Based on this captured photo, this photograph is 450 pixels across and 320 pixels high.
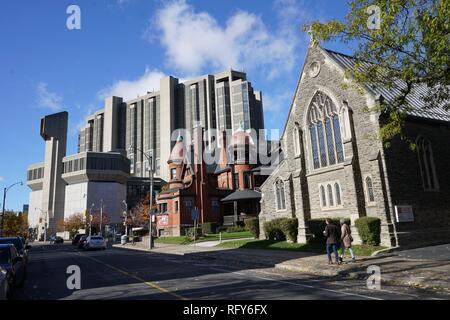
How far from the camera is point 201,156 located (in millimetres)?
Result: 52875

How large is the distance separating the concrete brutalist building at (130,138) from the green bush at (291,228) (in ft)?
292

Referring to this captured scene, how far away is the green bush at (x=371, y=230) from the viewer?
19172mm

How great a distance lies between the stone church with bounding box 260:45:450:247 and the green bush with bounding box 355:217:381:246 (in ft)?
0.99

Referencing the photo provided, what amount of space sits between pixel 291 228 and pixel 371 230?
23.8 ft

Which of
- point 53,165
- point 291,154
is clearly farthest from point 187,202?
point 53,165

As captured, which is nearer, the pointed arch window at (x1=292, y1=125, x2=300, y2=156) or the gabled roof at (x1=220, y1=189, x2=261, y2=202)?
the pointed arch window at (x1=292, y1=125, x2=300, y2=156)

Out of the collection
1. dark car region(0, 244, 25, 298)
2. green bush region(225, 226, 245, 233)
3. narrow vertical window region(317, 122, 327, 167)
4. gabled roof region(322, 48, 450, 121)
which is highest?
gabled roof region(322, 48, 450, 121)

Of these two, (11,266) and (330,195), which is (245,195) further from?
(11,266)

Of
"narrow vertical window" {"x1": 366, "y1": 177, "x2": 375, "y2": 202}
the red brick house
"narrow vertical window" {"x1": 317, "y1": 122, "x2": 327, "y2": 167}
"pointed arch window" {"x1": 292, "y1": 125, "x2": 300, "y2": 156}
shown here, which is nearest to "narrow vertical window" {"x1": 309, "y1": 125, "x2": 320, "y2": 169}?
"narrow vertical window" {"x1": 317, "y1": 122, "x2": 327, "y2": 167}

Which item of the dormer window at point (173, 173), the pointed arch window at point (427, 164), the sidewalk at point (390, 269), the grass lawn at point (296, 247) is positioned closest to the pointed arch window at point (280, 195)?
the grass lawn at point (296, 247)

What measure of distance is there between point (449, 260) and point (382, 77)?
773cm

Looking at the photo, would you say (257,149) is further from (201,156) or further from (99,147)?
(99,147)

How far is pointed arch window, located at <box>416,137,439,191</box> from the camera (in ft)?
71.0

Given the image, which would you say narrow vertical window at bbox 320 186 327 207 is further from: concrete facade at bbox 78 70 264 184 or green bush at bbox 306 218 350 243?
concrete facade at bbox 78 70 264 184
